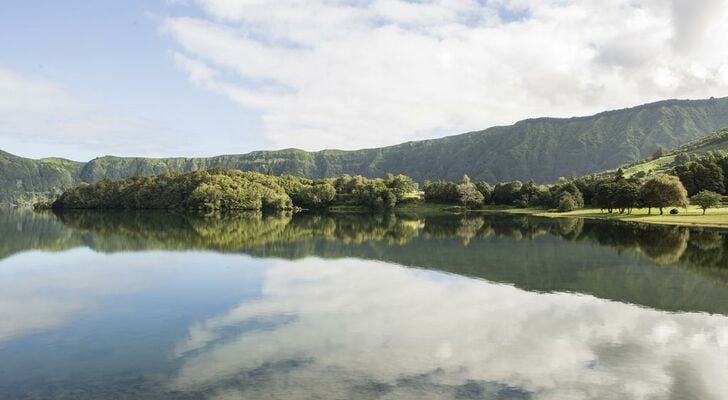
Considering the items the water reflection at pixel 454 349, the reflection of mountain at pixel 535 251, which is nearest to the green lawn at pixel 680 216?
the reflection of mountain at pixel 535 251

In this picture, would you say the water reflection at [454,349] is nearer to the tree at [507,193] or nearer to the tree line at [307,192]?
the tree line at [307,192]

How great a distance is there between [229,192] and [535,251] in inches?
5025

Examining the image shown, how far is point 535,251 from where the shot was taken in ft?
175

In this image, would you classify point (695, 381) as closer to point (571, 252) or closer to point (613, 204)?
point (571, 252)

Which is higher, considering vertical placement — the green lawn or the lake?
the green lawn

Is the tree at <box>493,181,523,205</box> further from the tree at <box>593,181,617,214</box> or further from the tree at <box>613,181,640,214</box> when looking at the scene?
the tree at <box>613,181,640,214</box>

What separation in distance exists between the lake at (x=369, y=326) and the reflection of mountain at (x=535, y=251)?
0.36m

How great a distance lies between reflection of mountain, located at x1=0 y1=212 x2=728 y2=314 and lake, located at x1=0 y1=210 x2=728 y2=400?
14.2 inches

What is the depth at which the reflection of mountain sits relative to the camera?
34.6m

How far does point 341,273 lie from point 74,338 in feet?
71.2

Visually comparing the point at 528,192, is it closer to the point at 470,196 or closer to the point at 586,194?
the point at 470,196

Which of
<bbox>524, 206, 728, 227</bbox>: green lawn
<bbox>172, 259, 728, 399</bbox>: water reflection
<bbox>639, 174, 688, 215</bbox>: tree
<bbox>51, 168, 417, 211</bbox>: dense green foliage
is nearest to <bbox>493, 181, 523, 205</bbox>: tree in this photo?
<bbox>51, 168, 417, 211</bbox>: dense green foliage

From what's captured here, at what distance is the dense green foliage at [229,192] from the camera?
163m

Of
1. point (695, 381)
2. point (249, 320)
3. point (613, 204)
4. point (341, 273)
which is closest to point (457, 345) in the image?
point (695, 381)
